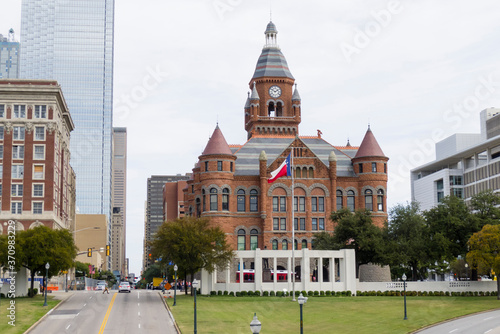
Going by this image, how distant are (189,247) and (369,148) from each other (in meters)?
41.7

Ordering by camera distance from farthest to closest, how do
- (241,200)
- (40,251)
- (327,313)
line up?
(241,200) < (40,251) < (327,313)

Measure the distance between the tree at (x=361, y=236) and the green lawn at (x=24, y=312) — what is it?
3352 centimetres

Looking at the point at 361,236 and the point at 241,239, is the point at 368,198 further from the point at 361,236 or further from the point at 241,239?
the point at 361,236

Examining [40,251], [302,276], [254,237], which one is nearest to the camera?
[40,251]

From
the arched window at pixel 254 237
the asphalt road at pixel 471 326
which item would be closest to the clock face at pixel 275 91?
the arched window at pixel 254 237

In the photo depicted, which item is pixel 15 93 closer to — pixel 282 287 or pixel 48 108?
pixel 48 108

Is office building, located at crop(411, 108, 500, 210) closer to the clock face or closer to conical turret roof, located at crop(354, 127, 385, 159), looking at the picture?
conical turret roof, located at crop(354, 127, 385, 159)

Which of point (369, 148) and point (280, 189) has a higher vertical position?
point (369, 148)

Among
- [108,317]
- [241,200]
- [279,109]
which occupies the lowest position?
[108,317]

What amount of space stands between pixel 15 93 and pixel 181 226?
4805 cm

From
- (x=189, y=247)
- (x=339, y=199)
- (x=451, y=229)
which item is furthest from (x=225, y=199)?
(x=451, y=229)

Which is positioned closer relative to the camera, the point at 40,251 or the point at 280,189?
the point at 40,251

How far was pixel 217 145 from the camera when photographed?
99.7 m

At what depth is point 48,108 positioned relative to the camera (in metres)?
108
